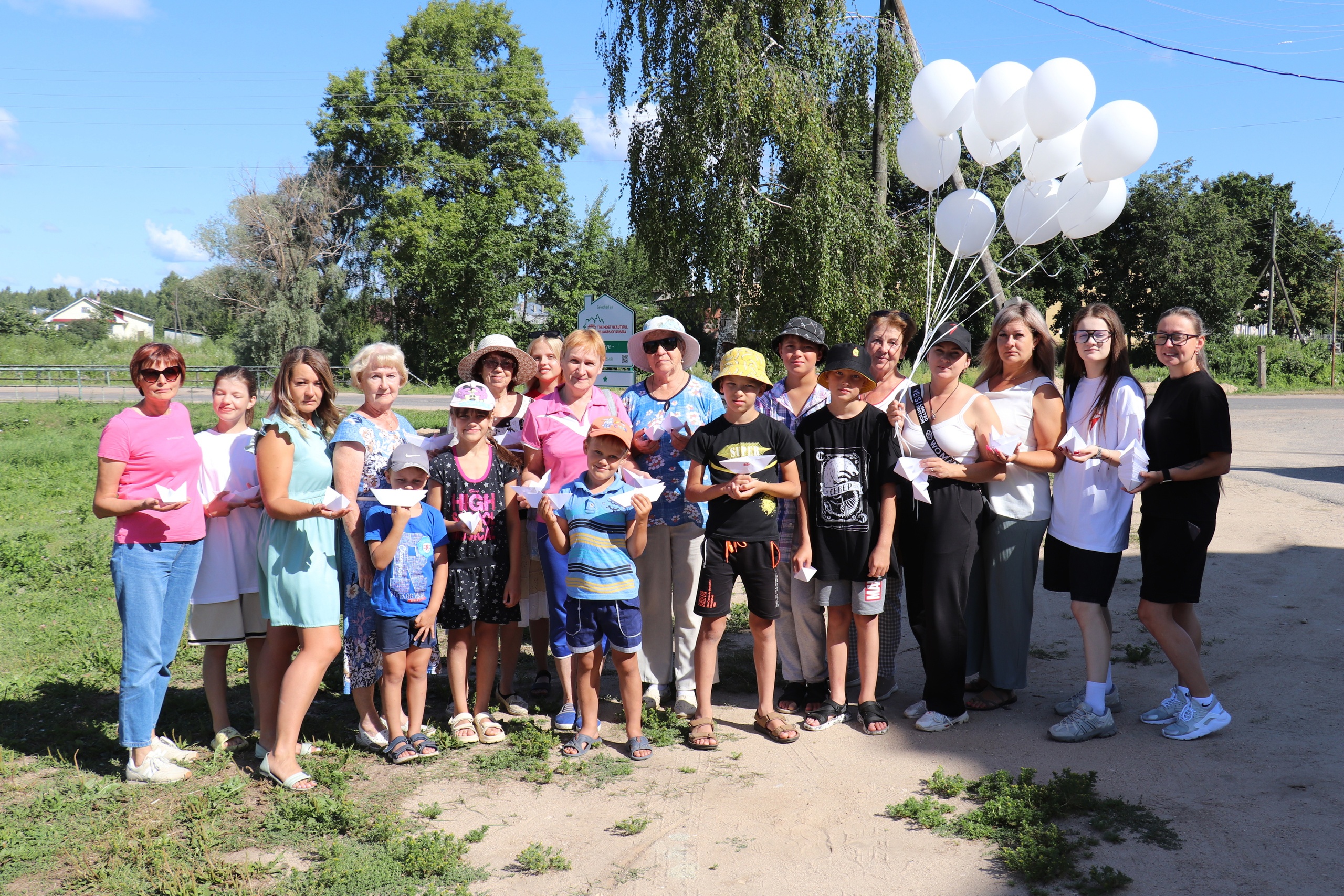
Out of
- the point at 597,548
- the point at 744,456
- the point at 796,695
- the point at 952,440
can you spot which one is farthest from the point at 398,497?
the point at 952,440

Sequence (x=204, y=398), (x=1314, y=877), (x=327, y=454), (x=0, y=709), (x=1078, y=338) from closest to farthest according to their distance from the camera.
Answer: (x=1314, y=877) < (x=327, y=454) < (x=1078, y=338) < (x=0, y=709) < (x=204, y=398)

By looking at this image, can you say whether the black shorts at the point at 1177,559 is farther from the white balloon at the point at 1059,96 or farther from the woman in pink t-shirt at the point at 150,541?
the woman in pink t-shirt at the point at 150,541

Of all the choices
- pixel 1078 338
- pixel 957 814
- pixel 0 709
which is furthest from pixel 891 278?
pixel 0 709

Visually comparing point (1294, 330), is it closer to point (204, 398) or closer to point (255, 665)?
point (204, 398)

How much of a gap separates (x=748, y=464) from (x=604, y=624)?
1.05 m

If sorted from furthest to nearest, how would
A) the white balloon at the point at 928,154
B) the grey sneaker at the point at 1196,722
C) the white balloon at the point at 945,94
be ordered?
the white balloon at the point at 928,154 < the white balloon at the point at 945,94 < the grey sneaker at the point at 1196,722

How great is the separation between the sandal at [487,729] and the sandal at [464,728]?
0.08ft

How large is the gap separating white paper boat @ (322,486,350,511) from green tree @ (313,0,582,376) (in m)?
30.8

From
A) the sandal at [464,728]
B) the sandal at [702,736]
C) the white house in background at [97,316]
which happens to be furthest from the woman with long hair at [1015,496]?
the white house in background at [97,316]

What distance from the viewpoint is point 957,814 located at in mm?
3543

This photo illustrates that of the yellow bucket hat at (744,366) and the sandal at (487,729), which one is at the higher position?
the yellow bucket hat at (744,366)

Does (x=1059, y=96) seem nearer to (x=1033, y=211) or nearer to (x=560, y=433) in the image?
(x=1033, y=211)

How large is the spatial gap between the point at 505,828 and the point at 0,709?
10.8ft

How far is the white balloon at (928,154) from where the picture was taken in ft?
21.2
